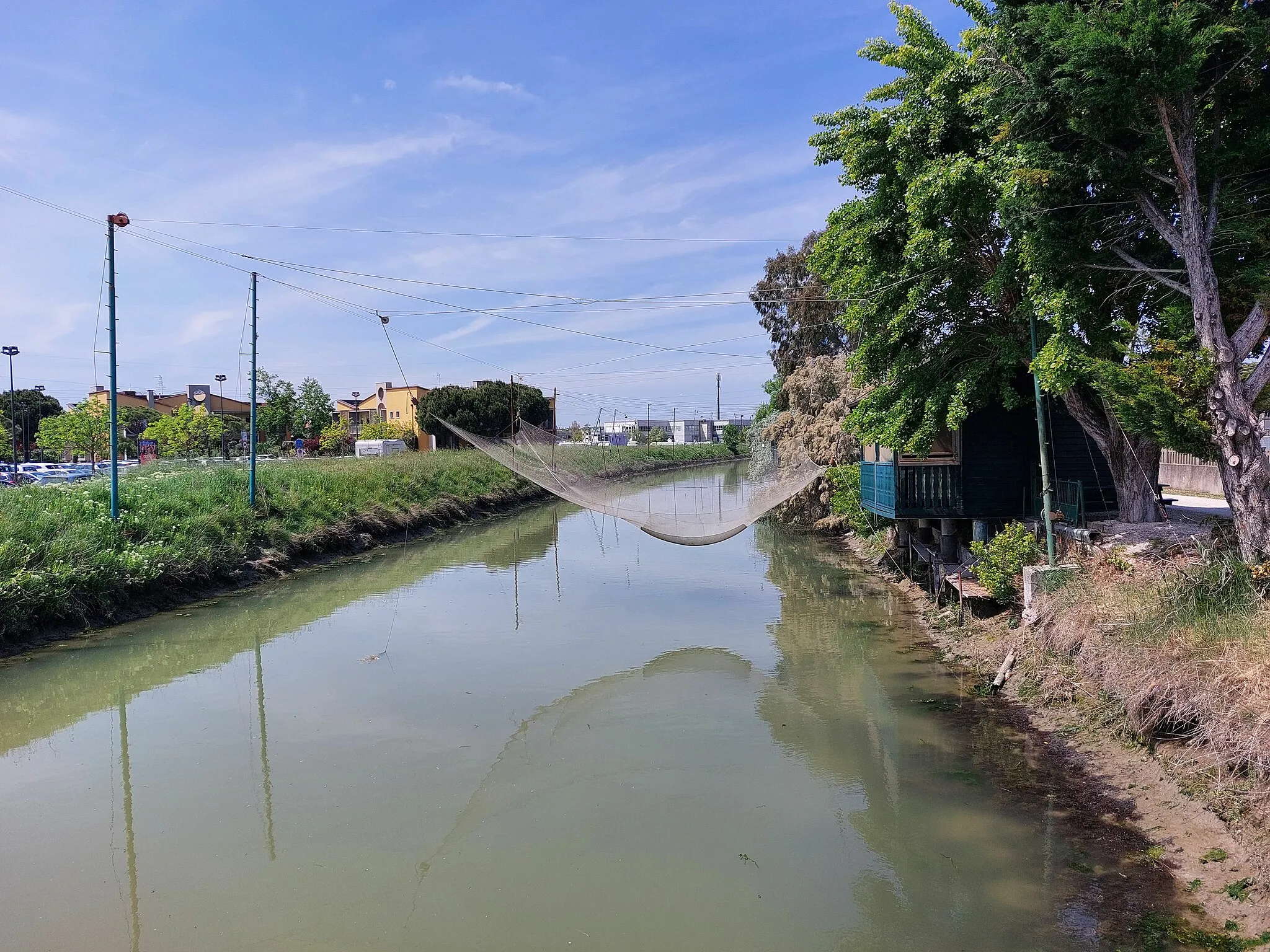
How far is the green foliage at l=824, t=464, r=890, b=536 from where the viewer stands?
15125mm

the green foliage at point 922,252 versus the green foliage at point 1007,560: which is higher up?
the green foliage at point 922,252

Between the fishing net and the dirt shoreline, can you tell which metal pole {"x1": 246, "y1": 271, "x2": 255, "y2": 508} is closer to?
the fishing net

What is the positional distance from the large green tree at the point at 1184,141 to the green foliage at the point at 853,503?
809 cm

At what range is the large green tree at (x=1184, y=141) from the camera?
6.01 metres

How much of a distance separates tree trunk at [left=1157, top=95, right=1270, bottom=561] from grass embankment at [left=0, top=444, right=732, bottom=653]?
40.4 feet

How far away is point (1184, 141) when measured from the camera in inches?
255

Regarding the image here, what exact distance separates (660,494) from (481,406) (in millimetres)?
29077

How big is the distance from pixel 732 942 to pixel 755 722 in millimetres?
3182

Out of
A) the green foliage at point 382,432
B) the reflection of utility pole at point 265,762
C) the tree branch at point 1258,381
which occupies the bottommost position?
the reflection of utility pole at point 265,762

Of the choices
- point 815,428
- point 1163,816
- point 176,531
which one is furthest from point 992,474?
point 176,531

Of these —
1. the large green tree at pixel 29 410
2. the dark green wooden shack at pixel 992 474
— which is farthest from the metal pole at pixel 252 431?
the large green tree at pixel 29 410

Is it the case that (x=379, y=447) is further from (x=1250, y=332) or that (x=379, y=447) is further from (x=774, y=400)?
(x=1250, y=332)

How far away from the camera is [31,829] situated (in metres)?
5.26

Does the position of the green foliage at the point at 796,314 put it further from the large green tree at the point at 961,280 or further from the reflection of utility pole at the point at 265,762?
the reflection of utility pole at the point at 265,762
